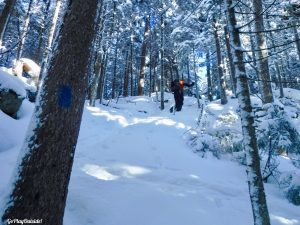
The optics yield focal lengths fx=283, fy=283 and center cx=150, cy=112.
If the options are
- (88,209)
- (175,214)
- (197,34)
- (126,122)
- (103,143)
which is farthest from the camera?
(197,34)

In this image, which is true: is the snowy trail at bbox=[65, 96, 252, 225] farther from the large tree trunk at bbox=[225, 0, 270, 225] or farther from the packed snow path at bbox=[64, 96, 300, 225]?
the large tree trunk at bbox=[225, 0, 270, 225]

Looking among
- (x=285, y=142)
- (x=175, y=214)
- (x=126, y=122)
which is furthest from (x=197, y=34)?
(x=175, y=214)

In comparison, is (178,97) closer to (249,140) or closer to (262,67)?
(262,67)

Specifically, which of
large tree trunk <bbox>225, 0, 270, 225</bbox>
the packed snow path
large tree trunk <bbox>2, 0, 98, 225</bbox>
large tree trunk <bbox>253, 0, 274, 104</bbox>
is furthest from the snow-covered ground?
large tree trunk <bbox>253, 0, 274, 104</bbox>

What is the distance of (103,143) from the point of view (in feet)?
33.0

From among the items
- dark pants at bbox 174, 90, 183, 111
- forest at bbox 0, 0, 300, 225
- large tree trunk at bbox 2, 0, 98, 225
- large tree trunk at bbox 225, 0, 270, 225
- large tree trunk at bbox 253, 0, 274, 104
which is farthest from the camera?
dark pants at bbox 174, 90, 183, 111

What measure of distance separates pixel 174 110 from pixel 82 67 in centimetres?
1391

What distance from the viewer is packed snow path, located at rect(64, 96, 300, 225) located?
4.96m

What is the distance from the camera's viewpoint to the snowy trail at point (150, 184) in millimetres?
4957

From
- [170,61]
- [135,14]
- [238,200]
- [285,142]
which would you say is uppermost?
[135,14]

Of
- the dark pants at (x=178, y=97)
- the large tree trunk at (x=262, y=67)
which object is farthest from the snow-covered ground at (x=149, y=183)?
the dark pants at (x=178, y=97)

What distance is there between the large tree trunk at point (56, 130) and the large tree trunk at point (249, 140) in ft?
8.35

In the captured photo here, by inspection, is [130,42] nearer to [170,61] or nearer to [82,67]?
[170,61]

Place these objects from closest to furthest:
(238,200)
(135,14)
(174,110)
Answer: (238,200) → (174,110) → (135,14)
